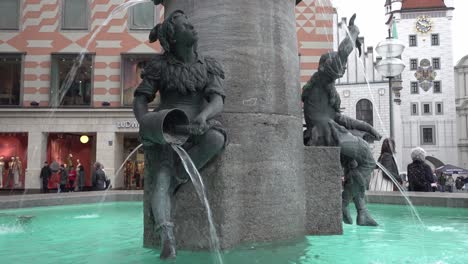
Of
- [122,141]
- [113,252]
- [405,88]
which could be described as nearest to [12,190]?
[122,141]

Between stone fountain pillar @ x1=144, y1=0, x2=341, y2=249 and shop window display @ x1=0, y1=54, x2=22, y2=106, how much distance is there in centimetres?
2269

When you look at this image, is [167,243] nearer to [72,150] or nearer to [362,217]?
[362,217]

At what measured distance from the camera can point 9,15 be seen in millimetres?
25000

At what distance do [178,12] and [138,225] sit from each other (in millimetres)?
3354

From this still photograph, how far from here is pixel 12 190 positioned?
2348 centimetres

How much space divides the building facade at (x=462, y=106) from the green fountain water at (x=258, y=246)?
56490mm

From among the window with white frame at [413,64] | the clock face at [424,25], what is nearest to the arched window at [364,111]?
the window with white frame at [413,64]

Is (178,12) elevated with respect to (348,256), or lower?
elevated

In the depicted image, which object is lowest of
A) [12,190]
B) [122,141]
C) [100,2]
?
[12,190]

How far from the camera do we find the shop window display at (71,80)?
24.5 meters

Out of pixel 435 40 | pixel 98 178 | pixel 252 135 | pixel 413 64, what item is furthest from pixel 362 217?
pixel 435 40

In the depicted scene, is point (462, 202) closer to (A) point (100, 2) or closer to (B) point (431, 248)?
(B) point (431, 248)

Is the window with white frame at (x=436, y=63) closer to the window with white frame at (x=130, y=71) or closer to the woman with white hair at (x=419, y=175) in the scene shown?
the window with white frame at (x=130, y=71)

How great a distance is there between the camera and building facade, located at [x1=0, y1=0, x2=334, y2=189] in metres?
24.0
